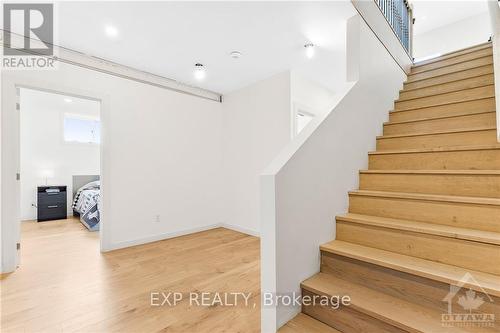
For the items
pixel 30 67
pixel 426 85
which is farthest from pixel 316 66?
pixel 30 67

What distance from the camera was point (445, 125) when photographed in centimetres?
210

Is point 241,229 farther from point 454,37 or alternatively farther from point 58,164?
point 454,37

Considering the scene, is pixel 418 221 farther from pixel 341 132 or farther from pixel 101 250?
pixel 101 250

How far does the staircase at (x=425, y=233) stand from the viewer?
1.12 meters

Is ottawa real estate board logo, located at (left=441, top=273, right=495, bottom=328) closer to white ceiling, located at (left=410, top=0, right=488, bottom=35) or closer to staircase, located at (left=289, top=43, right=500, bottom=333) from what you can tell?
staircase, located at (left=289, top=43, right=500, bottom=333)

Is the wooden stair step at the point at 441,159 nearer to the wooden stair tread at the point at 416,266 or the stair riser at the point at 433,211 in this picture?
the stair riser at the point at 433,211

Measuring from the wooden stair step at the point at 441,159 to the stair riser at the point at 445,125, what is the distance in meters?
0.32

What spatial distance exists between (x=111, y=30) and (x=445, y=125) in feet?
11.4

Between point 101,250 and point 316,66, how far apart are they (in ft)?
13.1

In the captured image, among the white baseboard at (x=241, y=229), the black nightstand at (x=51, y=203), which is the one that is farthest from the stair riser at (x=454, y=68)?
the black nightstand at (x=51, y=203)

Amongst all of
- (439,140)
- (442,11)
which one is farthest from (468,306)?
(442,11)

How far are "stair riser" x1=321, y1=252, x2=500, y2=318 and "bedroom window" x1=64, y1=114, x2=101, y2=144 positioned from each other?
234 inches

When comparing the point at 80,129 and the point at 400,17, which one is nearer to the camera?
the point at 400,17

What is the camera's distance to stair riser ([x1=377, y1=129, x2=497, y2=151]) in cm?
175
